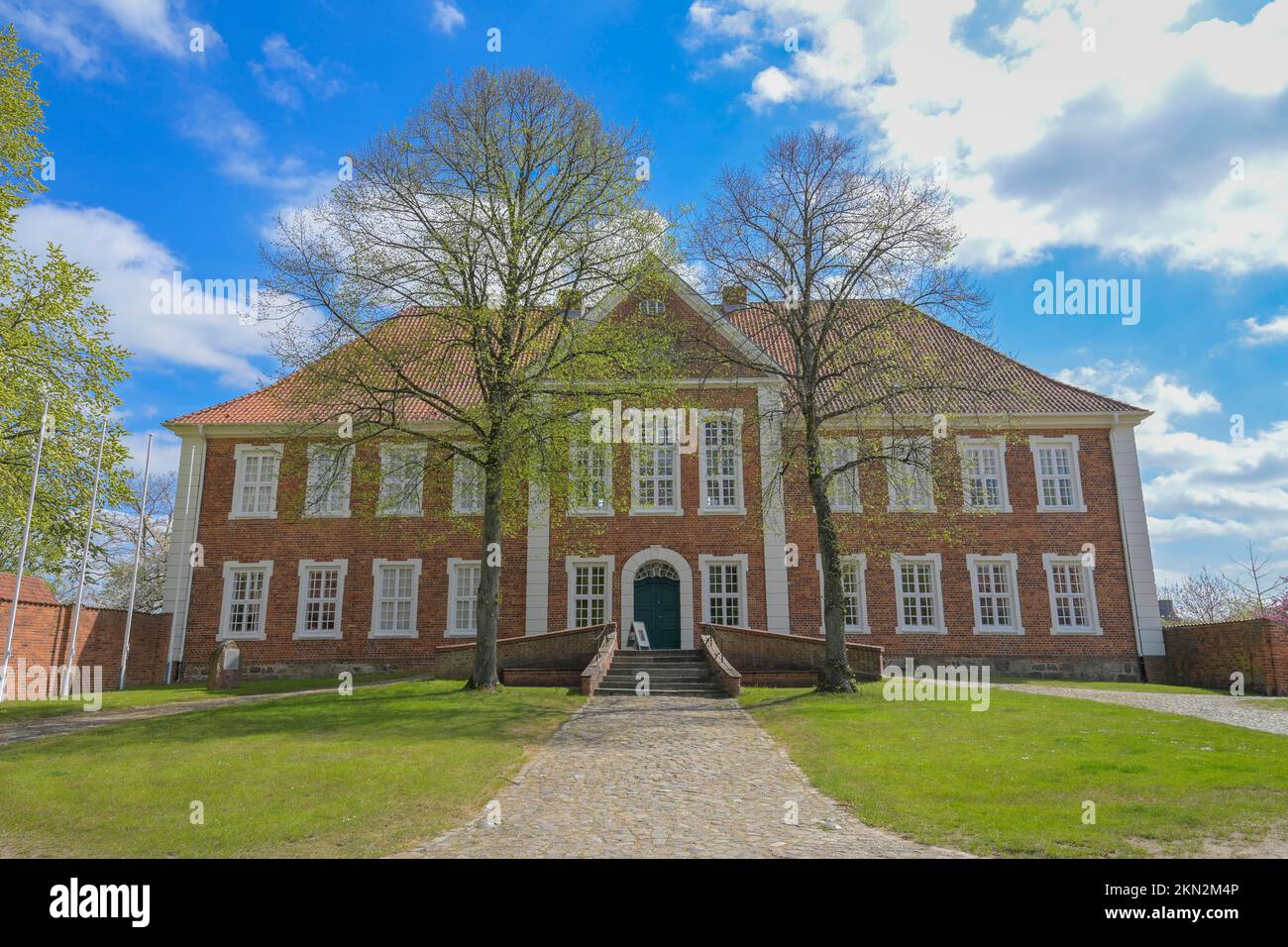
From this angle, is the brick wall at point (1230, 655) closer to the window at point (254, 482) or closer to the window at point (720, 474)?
the window at point (720, 474)

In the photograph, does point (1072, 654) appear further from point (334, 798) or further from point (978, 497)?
point (334, 798)

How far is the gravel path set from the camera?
45.6 ft

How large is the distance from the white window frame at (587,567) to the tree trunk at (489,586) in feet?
22.4

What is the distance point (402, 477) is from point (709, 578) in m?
9.97

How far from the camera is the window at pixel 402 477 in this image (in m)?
18.4

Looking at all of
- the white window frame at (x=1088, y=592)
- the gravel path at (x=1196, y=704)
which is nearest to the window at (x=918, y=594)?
the white window frame at (x=1088, y=592)

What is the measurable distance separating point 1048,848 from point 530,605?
1965 cm

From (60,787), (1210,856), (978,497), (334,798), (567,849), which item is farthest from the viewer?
(978,497)

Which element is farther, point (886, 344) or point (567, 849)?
point (886, 344)

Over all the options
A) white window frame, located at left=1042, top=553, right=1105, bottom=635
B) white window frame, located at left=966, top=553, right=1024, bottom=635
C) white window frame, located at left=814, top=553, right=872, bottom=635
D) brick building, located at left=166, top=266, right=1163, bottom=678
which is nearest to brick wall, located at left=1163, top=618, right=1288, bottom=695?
brick building, located at left=166, top=266, right=1163, bottom=678

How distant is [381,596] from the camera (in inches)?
1016

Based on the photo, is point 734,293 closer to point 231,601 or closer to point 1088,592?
point 1088,592

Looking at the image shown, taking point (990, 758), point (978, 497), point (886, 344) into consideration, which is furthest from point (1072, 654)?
point (990, 758)

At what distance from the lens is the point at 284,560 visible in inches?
1022
